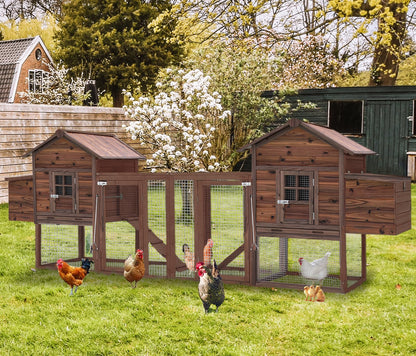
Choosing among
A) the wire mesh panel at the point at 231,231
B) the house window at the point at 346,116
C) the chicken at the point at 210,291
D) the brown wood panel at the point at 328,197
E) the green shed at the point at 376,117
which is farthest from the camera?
the house window at the point at 346,116

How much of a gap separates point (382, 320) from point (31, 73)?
28226 millimetres

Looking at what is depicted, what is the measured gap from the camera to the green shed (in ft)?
60.9

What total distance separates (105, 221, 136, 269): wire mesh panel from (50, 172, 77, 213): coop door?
98 cm

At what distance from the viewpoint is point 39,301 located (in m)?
6.89

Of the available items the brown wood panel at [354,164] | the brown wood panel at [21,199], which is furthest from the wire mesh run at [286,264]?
the brown wood panel at [21,199]

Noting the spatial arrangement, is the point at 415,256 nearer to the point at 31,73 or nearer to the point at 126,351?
the point at 126,351

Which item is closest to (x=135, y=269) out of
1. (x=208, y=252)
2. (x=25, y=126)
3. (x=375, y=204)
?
(x=208, y=252)

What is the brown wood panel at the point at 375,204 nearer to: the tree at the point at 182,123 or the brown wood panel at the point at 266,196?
the brown wood panel at the point at 266,196

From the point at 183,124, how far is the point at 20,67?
19124 mm

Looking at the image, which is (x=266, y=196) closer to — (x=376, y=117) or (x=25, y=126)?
(x=25, y=126)

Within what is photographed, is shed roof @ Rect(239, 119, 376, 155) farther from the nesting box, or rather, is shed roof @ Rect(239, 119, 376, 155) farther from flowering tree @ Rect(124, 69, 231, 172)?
flowering tree @ Rect(124, 69, 231, 172)

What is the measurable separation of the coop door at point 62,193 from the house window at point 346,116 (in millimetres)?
12920

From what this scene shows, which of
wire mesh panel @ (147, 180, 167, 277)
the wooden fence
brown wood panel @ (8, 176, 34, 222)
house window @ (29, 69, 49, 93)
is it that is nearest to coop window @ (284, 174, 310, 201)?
wire mesh panel @ (147, 180, 167, 277)

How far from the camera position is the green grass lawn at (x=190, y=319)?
5.41 m
